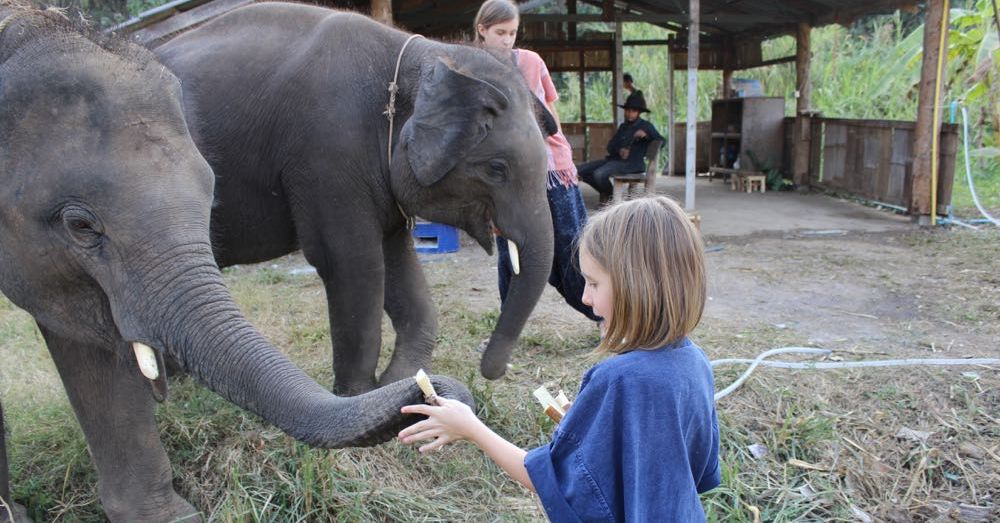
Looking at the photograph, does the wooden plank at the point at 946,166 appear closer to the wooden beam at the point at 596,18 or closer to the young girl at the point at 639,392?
the wooden beam at the point at 596,18

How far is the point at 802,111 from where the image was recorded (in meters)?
14.4

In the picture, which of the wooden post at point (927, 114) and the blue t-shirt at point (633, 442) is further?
the wooden post at point (927, 114)

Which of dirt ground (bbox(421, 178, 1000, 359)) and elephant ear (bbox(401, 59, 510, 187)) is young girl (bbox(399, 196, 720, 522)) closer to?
elephant ear (bbox(401, 59, 510, 187))

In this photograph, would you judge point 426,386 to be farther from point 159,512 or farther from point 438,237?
point 438,237

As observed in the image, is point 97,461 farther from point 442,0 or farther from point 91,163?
point 442,0

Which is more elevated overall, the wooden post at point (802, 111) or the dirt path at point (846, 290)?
the wooden post at point (802, 111)

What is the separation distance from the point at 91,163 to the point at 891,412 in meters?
3.72

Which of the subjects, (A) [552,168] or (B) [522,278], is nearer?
(B) [522,278]

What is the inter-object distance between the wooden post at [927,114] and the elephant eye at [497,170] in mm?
7733

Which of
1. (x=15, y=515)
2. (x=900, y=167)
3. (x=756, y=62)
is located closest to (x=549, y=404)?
(x=15, y=515)

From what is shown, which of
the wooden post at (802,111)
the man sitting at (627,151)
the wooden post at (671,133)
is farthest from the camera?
the wooden post at (671,133)

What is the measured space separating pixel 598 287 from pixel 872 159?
11.5m

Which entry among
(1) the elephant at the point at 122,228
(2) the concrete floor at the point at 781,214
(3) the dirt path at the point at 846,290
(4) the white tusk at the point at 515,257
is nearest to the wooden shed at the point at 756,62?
(2) the concrete floor at the point at 781,214

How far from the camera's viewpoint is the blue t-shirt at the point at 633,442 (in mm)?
1744
